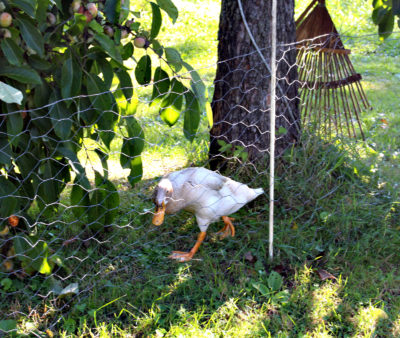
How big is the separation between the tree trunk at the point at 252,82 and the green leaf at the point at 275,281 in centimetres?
81

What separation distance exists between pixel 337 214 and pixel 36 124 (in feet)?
5.79

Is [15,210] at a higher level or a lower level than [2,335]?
higher

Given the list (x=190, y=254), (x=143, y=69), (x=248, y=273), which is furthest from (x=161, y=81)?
(x=248, y=273)

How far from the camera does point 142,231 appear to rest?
8.71 ft

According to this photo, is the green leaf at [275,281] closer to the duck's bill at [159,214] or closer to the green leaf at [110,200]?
the duck's bill at [159,214]

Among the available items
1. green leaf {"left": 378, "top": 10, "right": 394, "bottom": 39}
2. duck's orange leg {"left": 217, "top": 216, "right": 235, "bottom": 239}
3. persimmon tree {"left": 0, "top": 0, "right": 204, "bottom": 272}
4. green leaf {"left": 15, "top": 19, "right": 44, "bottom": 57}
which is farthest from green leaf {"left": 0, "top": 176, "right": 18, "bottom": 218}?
green leaf {"left": 378, "top": 10, "right": 394, "bottom": 39}

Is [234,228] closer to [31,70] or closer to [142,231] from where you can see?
[142,231]

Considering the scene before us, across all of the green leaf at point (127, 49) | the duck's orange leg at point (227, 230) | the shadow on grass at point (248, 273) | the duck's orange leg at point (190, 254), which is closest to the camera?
the green leaf at point (127, 49)

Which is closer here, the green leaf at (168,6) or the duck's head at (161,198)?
the green leaf at (168,6)

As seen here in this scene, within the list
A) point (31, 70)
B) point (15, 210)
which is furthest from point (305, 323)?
point (31, 70)

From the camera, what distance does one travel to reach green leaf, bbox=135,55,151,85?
6.30 feet

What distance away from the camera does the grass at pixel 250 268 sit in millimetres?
2115

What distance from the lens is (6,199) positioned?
1853mm

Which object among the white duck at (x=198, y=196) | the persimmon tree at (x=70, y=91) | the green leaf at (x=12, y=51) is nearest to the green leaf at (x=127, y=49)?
the persimmon tree at (x=70, y=91)
